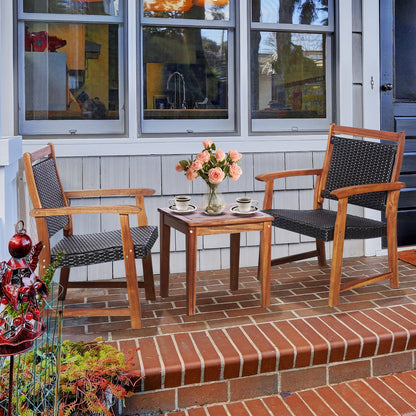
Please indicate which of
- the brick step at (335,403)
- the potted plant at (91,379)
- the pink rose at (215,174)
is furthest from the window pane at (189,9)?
the brick step at (335,403)

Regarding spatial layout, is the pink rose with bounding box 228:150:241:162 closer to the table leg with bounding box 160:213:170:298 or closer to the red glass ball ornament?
the table leg with bounding box 160:213:170:298

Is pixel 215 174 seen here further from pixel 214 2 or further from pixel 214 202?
pixel 214 2

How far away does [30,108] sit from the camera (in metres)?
3.27

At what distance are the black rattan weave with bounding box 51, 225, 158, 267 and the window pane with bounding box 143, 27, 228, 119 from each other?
3.52ft

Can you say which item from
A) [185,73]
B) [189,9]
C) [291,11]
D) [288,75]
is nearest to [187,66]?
[185,73]

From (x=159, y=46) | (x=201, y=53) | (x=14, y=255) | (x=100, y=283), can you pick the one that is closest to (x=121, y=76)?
(x=159, y=46)

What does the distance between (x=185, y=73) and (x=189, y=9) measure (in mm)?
411

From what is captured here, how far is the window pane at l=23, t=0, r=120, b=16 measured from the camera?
3.22m

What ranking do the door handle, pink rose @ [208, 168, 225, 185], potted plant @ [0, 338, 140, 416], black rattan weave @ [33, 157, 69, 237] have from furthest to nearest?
the door handle < pink rose @ [208, 168, 225, 185] < black rattan weave @ [33, 157, 69, 237] < potted plant @ [0, 338, 140, 416]

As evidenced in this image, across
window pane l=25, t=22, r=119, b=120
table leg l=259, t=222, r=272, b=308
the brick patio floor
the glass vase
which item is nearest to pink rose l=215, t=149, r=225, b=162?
the glass vase

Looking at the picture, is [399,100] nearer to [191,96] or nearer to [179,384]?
[191,96]

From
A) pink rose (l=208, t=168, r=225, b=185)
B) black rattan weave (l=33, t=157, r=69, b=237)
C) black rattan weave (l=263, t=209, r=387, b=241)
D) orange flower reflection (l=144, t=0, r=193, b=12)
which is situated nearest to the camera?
black rattan weave (l=33, t=157, r=69, b=237)

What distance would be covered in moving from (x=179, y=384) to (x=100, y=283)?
A: 0.92 metres

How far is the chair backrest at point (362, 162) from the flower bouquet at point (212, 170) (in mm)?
874
